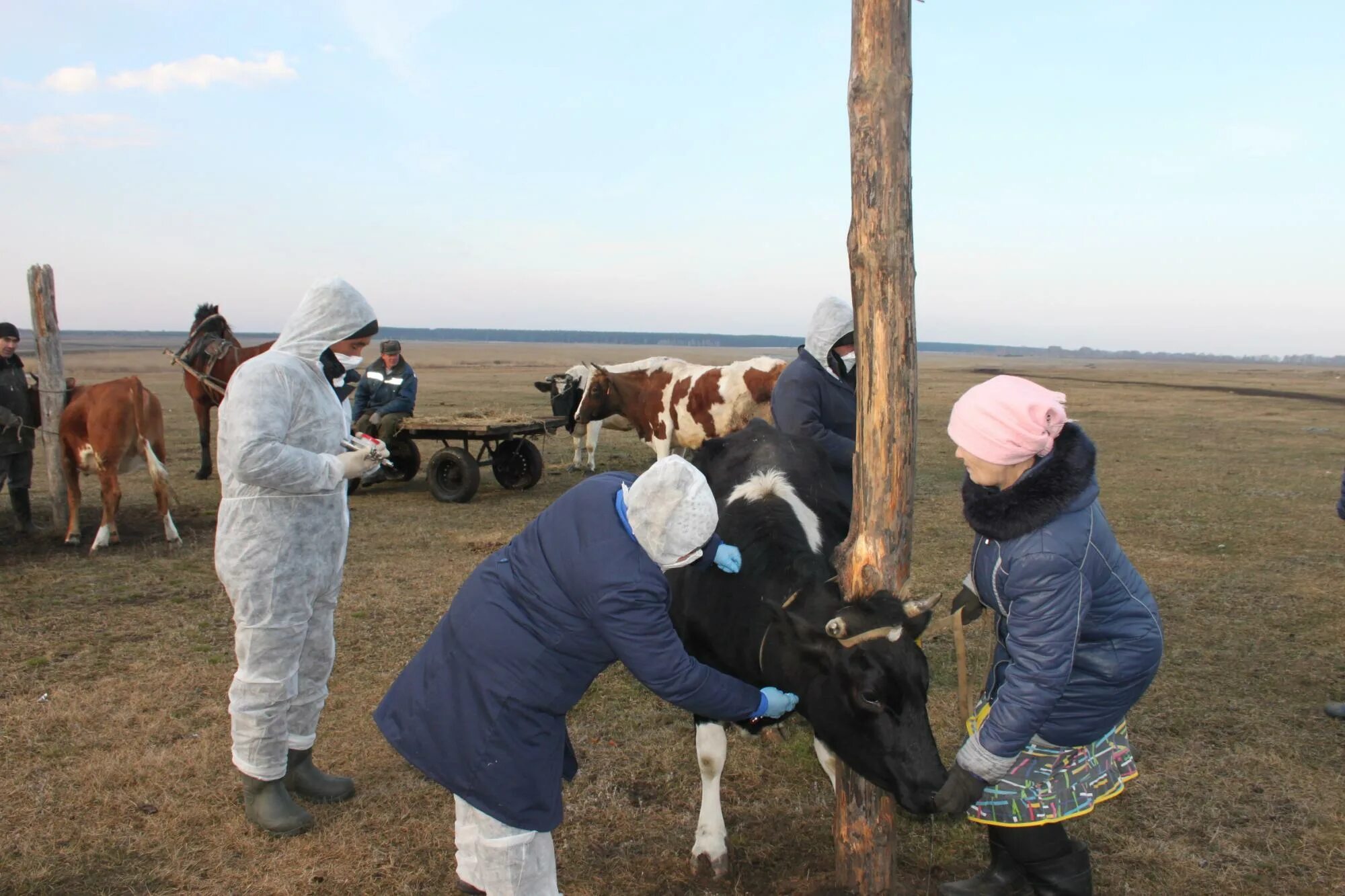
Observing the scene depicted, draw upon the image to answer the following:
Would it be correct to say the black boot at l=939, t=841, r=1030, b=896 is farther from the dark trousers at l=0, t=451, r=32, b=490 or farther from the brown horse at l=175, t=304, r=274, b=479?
the brown horse at l=175, t=304, r=274, b=479

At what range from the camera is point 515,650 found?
261 centimetres

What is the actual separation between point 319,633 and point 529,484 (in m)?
8.68

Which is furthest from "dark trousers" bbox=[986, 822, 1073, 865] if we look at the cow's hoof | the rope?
the cow's hoof

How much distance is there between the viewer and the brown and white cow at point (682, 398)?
12961mm

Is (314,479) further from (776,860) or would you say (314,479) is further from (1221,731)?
(1221,731)

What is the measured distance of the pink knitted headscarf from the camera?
102 inches

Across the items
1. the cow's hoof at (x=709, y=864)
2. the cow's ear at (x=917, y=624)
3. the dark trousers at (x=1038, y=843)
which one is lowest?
the cow's hoof at (x=709, y=864)

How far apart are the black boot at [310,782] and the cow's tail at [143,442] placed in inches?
227

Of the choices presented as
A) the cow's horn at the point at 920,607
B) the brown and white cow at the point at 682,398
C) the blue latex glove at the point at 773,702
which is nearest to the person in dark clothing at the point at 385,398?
the brown and white cow at the point at 682,398

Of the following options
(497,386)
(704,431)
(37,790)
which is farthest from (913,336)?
(497,386)

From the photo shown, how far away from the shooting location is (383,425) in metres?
11.5

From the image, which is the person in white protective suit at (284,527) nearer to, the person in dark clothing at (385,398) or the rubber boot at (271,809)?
the rubber boot at (271,809)

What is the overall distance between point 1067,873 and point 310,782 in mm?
3248

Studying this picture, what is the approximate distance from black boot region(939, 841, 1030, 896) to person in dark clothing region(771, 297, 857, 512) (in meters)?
2.12
